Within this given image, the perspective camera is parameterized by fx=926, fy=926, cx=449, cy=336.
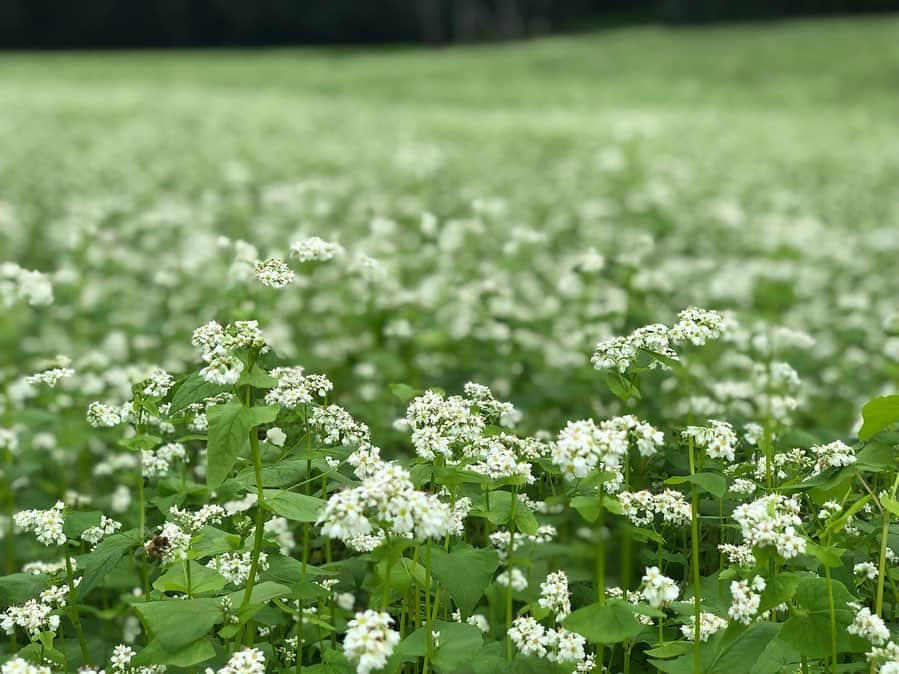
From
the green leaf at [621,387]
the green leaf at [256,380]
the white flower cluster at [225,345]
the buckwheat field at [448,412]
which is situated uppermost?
the white flower cluster at [225,345]

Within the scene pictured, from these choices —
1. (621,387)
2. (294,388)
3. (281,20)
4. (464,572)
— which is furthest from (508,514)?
(281,20)

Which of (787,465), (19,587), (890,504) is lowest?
(19,587)

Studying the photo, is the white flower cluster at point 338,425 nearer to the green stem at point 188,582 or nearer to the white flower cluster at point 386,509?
the green stem at point 188,582

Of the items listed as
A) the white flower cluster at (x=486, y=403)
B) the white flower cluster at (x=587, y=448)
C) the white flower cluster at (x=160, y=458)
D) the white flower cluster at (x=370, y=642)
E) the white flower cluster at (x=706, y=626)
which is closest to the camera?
the white flower cluster at (x=370, y=642)

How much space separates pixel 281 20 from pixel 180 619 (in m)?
65.8

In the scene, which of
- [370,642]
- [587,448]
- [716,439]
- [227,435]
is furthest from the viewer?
[716,439]

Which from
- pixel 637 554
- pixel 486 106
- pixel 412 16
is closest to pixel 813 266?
pixel 637 554

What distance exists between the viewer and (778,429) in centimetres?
318

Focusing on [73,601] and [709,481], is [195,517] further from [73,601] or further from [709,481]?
[709,481]

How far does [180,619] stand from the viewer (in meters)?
2.06

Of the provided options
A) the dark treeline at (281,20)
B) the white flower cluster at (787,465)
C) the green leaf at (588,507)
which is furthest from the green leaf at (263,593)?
the dark treeline at (281,20)

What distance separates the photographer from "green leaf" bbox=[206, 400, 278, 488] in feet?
6.36

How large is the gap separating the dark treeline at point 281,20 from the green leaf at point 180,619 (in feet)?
204

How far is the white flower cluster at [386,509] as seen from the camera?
5.73 feet
